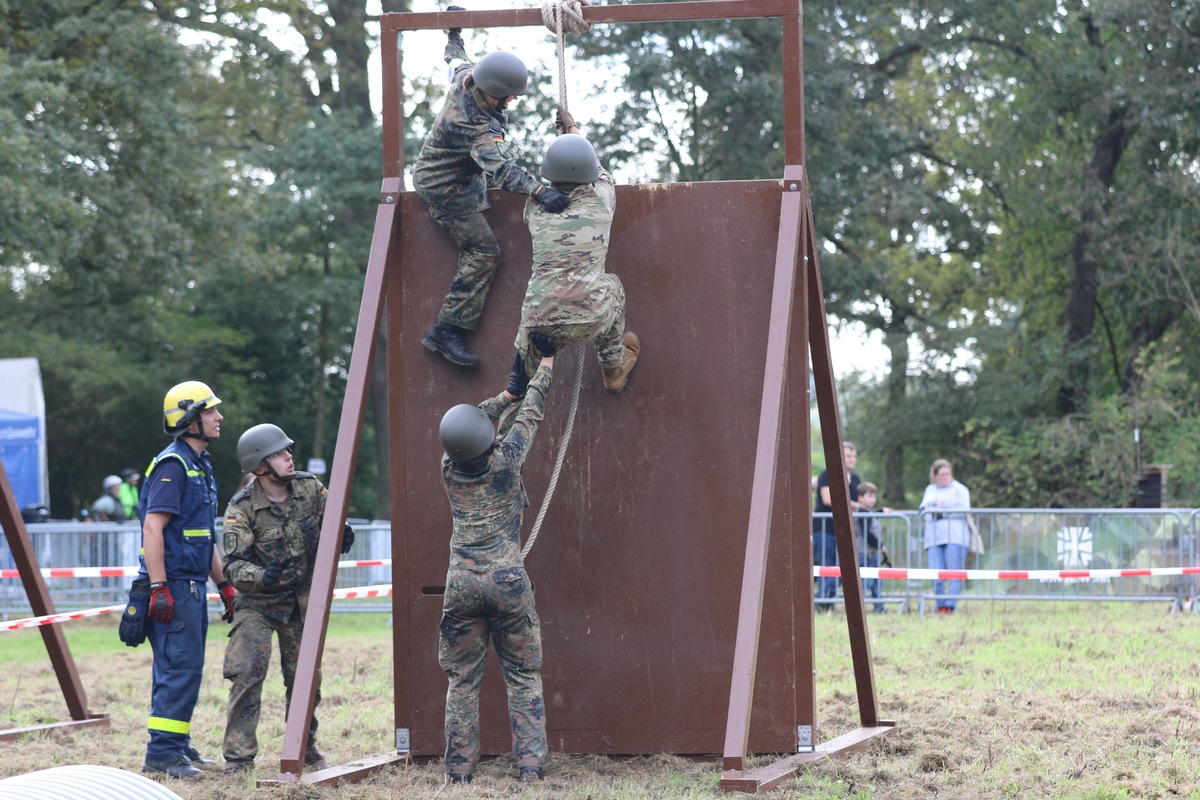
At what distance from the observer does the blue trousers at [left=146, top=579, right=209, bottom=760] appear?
7809 millimetres

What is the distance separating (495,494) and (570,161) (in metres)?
1.59

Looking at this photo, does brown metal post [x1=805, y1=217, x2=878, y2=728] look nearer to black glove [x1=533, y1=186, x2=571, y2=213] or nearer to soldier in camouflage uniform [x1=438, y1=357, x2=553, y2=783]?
black glove [x1=533, y1=186, x2=571, y2=213]

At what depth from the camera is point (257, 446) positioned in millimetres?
7715

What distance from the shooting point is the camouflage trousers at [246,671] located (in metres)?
7.75

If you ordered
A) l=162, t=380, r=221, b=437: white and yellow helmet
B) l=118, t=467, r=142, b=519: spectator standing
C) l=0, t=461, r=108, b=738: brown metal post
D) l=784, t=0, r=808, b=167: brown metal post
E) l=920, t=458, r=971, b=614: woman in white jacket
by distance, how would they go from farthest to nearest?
l=118, t=467, r=142, b=519: spectator standing
l=920, t=458, r=971, b=614: woman in white jacket
l=0, t=461, r=108, b=738: brown metal post
l=162, t=380, r=221, b=437: white and yellow helmet
l=784, t=0, r=808, b=167: brown metal post

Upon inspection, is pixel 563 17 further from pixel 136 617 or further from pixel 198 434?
pixel 136 617

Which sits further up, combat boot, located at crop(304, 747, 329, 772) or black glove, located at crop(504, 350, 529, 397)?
black glove, located at crop(504, 350, 529, 397)

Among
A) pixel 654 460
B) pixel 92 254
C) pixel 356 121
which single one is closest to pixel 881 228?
pixel 356 121

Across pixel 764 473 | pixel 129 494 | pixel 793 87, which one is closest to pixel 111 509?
pixel 129 494

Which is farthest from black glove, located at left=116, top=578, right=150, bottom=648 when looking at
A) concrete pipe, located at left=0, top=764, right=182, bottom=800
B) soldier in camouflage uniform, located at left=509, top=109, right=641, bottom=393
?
concrete pipe, located at left=0, top=764, right=182, bottom=800

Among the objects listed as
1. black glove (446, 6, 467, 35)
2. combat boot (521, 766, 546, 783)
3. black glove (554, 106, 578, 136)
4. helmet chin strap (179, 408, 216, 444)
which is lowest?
combat boot (521, 766, 546, 783)

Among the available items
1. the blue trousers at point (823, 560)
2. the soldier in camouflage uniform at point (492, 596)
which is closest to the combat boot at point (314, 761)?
the soldier in camouflage uniform at point (492, 596)

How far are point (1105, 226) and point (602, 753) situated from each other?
20197mm

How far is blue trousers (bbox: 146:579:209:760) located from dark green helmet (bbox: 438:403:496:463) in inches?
75.6
